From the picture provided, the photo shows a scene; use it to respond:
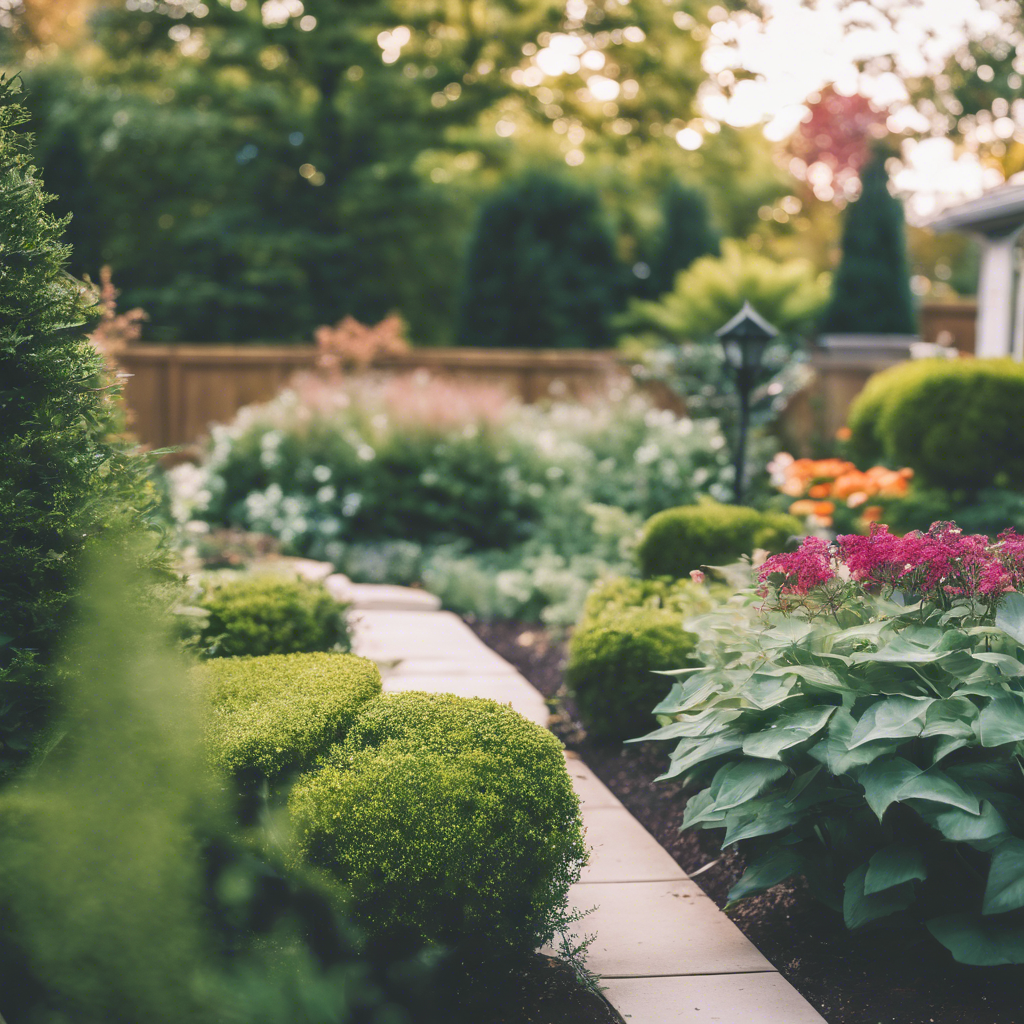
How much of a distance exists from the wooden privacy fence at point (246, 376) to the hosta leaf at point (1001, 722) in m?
9.15

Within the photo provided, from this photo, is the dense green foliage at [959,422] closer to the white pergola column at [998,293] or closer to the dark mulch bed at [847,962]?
the dark mulch bed at [847,962]

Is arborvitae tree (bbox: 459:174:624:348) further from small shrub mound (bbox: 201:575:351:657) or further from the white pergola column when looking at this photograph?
small shrub mound (bbox: 201:575:351:657)

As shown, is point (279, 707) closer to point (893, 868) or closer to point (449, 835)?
point (449, 835)

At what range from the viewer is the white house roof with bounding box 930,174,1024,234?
10203mm

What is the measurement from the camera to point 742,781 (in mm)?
2518

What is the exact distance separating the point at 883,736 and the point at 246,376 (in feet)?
33.7

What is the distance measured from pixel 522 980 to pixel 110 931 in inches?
47.4

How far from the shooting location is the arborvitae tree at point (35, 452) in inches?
96.7

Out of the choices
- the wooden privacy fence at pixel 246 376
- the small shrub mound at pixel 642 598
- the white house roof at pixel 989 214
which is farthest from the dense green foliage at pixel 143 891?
the white house roof at pixel 989 214

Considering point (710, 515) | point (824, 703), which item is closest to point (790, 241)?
point (710, 515)

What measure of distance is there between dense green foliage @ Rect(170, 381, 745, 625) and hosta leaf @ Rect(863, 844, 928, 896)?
17.7ft

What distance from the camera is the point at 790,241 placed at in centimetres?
2197

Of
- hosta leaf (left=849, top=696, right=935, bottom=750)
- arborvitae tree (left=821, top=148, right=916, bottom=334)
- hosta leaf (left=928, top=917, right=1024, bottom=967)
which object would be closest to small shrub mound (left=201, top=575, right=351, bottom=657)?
hosta leaf (left=849, top=696, right=935, bottom=750)

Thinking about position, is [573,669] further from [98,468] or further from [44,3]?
[44,3]
